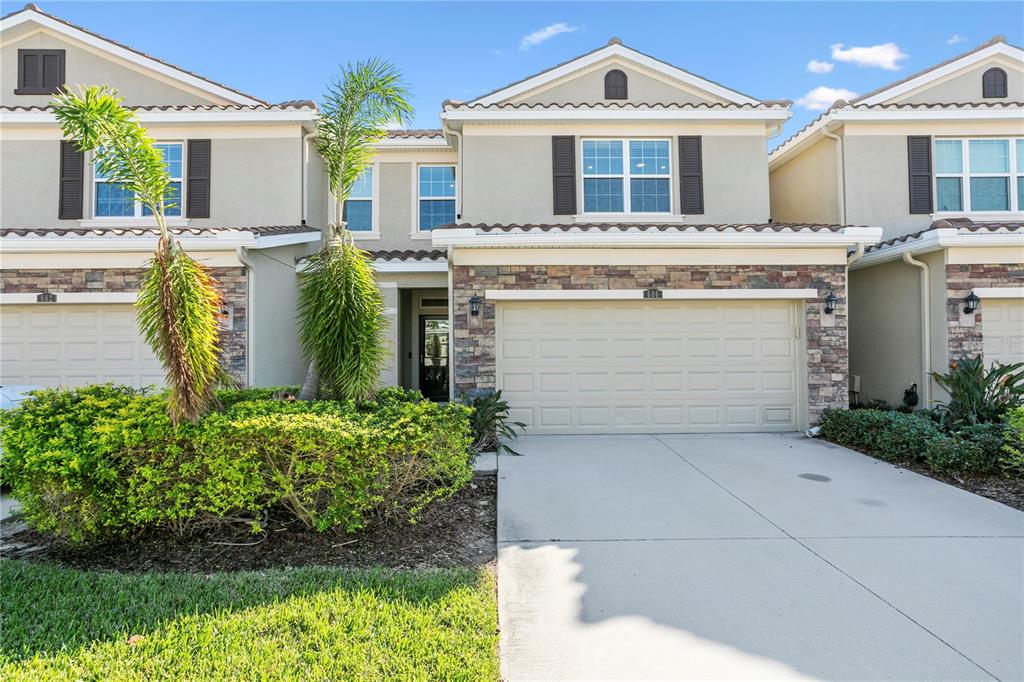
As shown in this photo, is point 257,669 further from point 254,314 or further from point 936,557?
point 254,314

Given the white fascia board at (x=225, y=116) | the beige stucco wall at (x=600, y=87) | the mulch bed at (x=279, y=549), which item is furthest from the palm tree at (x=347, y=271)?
the beige stucco wall at (x=600, y=87)

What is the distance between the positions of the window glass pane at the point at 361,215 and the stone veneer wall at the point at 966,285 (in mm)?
10936

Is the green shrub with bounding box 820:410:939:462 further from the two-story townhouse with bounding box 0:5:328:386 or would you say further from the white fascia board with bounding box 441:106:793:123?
the two-story townhouse with bounding box 0:5:328:386

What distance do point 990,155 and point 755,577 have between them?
1166cm

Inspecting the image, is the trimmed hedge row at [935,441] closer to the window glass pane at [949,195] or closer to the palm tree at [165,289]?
the window glass pane at [949,195]

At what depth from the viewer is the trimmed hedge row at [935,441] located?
618cm

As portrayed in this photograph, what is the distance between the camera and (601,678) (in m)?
2.80

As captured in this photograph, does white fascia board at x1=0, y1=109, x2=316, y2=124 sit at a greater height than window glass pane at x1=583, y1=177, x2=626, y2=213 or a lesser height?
greater

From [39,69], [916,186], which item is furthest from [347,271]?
[916,186]

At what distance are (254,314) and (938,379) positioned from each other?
10785 millimetres

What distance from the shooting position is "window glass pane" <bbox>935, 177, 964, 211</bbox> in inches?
424

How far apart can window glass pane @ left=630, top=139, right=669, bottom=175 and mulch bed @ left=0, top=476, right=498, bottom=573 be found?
8.34 meters

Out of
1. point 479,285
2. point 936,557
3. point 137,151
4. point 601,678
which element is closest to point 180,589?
point 601,678

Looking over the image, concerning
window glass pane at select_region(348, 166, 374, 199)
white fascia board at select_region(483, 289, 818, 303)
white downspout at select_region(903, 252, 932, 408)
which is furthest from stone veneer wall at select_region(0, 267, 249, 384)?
white downspout at select_region(903, 252, 932, 408)
